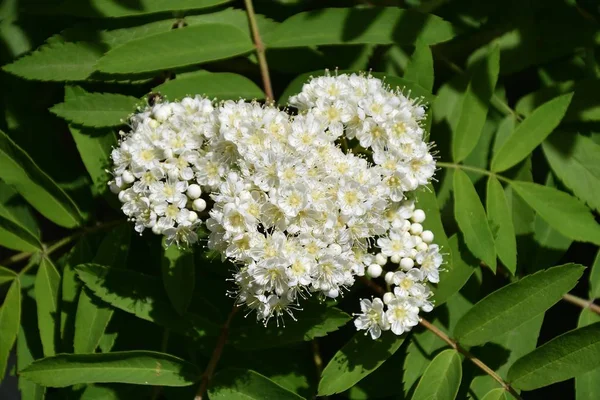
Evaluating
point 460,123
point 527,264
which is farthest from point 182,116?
point 527,264

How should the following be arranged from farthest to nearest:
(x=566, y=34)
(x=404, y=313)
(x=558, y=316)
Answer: (x=558, y=316)
(x=566, y=34)
(x=404, y=313)

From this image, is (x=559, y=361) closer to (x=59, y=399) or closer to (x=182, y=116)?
(x=182, y=116)

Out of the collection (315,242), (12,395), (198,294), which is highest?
(315,242)

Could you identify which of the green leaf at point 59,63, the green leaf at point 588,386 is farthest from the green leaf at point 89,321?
the green leaf at point 588,386

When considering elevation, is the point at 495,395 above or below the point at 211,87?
below

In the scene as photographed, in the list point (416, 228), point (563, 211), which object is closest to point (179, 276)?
point (416, 228)

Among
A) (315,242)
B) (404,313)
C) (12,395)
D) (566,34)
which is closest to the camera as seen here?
(315,242)

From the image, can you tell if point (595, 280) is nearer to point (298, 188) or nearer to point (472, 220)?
point (472, 220)
